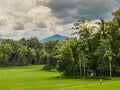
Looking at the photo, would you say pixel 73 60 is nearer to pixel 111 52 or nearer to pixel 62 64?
pixel 62 64

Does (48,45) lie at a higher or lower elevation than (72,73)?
higher

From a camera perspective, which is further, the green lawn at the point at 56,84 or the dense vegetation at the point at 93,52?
the dense vegetation at the point at 93,52

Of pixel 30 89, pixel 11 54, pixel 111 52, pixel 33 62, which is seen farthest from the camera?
pixel 33 62

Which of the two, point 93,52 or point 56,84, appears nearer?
point 56,84

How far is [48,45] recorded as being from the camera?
17562cm

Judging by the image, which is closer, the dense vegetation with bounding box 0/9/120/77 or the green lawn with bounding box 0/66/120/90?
the green lawn with bounding box 0/66/120/90

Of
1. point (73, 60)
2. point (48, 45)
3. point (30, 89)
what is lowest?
point (30, 89)

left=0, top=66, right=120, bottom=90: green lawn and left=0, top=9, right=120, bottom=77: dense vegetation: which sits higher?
left=0, top=9, right=120, bottom=77: dense vegetation

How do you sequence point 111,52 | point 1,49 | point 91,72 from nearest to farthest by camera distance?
point 111,52, point 91,72, point 1,49

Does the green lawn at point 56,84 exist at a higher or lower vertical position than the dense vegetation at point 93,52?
lower

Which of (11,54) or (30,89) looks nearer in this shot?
(30,89)

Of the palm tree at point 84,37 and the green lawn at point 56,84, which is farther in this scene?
the palm tree at point 84,37

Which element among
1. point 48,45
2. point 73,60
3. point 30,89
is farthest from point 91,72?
point 48,45

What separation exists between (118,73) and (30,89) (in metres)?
33.5
